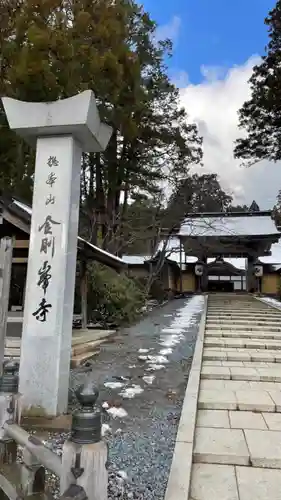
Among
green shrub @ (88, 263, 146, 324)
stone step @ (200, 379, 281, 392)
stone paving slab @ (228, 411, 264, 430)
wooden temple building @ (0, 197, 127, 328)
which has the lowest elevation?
stone paving slab @ (228, 411, 264, 430)

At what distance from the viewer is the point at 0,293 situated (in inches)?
186

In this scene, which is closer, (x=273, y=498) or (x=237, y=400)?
(x=273, y=498)

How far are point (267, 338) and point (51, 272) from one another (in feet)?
23.7

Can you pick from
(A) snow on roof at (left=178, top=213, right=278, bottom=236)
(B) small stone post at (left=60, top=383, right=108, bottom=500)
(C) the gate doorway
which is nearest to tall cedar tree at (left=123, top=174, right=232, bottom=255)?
(A) snow on roof at (left=178, top=213, right=278, bottom=236)

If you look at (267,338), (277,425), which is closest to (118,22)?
(267,338)

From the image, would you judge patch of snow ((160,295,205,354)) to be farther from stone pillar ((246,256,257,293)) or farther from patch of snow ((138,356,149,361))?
stone pillar ((246,256,257,293))

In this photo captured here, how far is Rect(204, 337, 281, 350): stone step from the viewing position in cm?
869

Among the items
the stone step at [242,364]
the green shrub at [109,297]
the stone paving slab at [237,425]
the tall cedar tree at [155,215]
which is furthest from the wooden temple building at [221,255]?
the stone step at [242,364]

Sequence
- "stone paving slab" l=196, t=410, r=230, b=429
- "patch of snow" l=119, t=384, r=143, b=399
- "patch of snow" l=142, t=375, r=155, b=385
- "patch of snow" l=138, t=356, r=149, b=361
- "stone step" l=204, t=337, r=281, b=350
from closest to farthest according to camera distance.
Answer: "stone paving slab" l=196, t=410, r=230, b=429, "patch of snow" l=119, t=384, r=143, b=399, "patch of snow" l=142, t=375, r=155, b=385, "patch of snow" l=138, t=356, r=149, b=361, "stone step" l=204, t=337, r=281, b=350

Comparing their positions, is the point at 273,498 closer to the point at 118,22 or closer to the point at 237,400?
the point at 237,400

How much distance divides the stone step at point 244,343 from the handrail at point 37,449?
6.63 metres

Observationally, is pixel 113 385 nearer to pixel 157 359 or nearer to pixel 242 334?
pixel 157 359

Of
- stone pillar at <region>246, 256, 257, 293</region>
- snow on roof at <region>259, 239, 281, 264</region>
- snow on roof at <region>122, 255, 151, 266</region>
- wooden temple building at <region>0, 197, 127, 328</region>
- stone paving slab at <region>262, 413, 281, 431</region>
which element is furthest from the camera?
snow on roof at <region>259, 239, 281, 264</region>

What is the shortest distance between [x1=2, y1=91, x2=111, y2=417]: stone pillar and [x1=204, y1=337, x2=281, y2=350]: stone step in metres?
5.33
